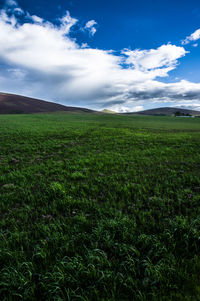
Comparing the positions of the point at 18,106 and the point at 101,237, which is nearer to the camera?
the point at 101,237

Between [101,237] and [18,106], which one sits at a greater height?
[18,106]

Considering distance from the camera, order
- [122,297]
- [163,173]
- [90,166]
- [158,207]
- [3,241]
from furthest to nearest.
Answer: [90,166] → [163,173] → [158,207] → [3,241] → [122,297]

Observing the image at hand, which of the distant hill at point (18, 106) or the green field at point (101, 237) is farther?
the distant hill at point (18, 106)

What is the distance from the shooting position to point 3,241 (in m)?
3.33

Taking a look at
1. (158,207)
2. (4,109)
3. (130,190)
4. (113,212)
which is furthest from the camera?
(4,109)

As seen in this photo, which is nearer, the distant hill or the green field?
the green field

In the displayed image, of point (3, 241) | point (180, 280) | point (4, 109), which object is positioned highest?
point (4, 109)

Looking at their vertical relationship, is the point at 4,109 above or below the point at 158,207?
above

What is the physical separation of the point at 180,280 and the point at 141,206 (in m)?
2.39

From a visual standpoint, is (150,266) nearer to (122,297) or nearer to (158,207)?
(122,297)

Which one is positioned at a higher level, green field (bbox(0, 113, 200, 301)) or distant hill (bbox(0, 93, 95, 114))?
distant hill (bbox(0, 93, 95, 114))

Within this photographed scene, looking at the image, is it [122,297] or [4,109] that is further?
[4,109]

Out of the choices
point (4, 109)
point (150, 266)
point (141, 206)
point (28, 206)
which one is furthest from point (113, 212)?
point (4, 109)

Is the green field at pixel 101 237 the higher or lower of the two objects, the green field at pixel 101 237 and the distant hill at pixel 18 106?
the lower
